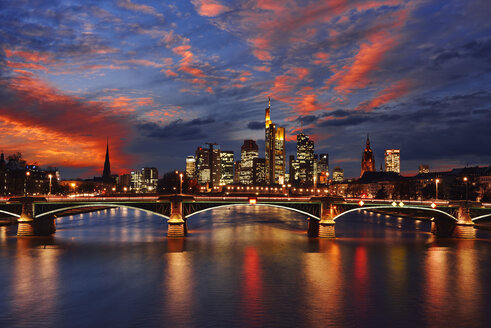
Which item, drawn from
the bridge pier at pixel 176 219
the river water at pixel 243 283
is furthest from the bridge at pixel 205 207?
the river water at pixel 243 283

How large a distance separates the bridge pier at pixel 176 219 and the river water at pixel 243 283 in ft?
11.5

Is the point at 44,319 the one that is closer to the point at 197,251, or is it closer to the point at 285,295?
the point at 285,295

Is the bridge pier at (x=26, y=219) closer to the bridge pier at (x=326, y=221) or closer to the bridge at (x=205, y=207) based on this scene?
the bridge at (x=205, y=207)

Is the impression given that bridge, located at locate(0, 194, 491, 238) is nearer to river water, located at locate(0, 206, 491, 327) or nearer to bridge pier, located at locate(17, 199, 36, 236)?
bridge pier, located at locate(17, 199, 36, 236)

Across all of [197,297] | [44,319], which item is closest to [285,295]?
[197,297]

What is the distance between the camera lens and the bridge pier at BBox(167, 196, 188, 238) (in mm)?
82562

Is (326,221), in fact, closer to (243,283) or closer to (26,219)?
(243,283)

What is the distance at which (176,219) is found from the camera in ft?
275

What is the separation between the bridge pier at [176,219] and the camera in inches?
3250

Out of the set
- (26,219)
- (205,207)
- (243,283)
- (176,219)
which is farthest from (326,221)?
(26,219)

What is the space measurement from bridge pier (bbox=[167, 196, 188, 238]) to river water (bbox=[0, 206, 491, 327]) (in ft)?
11.5

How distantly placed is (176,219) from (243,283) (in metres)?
37.2

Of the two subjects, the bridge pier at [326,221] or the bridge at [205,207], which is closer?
the bridge at [205,207]

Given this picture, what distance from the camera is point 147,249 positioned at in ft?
236
